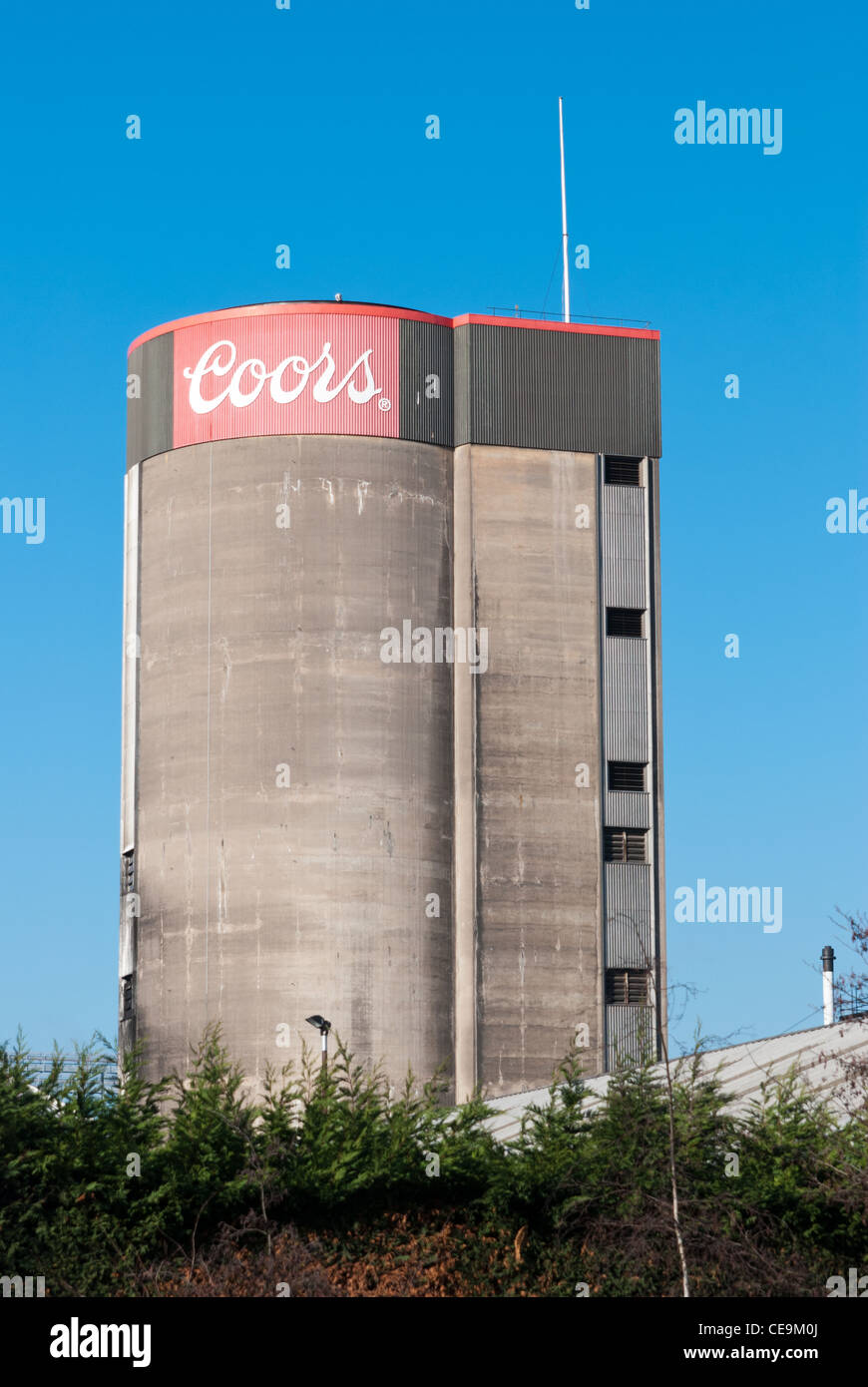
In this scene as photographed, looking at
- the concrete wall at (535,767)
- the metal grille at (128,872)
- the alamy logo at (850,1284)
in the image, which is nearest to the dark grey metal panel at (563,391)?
the concrete wall at (535,767)

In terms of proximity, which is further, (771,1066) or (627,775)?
(627,775)

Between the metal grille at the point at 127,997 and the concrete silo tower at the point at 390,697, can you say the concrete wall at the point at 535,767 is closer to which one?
the concrete silo tower at the point at 390,697

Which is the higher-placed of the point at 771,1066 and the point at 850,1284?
the point at 771,1066

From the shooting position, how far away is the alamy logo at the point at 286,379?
82.4 meters

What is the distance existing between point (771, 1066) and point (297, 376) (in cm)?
3814

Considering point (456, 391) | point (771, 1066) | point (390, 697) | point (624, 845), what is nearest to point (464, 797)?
point (390, 697)

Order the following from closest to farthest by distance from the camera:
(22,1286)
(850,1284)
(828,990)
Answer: (22,1286)
(850,1284)
(828,990)

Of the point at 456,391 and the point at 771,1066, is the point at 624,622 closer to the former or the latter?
the point at 456,391

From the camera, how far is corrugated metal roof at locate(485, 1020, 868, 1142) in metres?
55.0

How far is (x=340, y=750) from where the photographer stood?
78938mm

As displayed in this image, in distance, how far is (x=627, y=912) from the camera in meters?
82.4

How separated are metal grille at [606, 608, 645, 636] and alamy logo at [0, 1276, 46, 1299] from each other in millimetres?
46987
